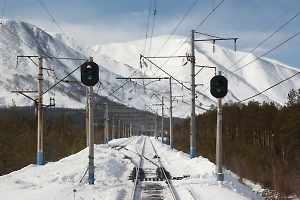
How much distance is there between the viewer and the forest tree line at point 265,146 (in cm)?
5578

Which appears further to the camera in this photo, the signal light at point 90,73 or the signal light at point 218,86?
the signal light at point 218,86

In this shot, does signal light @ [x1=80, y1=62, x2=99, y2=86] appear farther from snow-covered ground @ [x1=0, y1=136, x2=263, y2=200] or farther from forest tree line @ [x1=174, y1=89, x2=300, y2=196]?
forest tree line @ [x1=174, y1=89, x2=300, y2=196]

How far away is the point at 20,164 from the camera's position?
2795 inches

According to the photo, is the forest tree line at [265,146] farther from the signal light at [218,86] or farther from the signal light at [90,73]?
the signal light at [90,73]

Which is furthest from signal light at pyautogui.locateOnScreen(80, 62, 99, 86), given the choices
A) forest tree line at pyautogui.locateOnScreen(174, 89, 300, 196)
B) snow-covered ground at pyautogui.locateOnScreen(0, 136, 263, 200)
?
forest tree line at pyautogui.locateOnScreen(174, 89, 300, 196)

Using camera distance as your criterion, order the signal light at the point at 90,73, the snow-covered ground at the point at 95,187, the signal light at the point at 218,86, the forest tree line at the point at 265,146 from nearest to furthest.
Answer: the snow-covered ground at the point at 95,187 < the signal light at the point at 90,73 < the signal light at the point at 218,86 < the forest tree line at the point at 265,146

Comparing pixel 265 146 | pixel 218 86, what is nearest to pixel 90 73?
pixel 218 86

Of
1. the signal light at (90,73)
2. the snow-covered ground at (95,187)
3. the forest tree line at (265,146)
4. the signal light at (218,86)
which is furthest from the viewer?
the forest tree line at (265,146)

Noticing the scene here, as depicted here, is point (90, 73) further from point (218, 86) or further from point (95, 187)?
point (218, 86)

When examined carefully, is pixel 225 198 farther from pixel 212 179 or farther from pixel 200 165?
pixel 200 165

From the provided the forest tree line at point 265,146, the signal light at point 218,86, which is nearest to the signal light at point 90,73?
the signal light at point 218,86

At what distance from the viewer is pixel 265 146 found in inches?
3118

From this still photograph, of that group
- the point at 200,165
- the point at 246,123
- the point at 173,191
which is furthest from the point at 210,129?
the point at 173,191

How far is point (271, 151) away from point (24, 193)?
5687 cm
